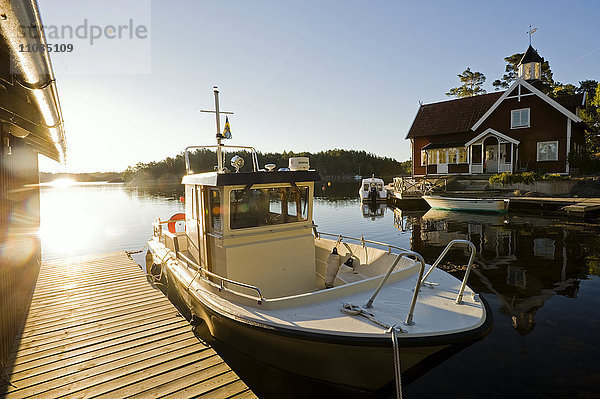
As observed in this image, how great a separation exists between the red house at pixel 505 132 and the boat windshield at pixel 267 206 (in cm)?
2931

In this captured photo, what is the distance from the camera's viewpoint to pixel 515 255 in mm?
12898

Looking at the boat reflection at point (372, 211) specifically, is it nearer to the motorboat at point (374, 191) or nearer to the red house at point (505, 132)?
the motorboat at point (374, 191)

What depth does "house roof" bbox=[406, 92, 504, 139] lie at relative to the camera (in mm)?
33344

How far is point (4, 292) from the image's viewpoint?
16.1 ft

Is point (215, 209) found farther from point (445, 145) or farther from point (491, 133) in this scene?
point (445, 145)

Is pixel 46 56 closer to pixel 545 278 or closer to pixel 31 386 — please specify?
pixel 31 386

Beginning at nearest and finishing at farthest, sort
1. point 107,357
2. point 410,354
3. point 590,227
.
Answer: point 410,354 < point 107,357 < point 590,227

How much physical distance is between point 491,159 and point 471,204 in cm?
1031

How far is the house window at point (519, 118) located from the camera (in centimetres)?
2935

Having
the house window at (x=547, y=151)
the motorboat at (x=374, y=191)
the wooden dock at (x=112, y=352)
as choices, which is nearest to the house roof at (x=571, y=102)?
the house window at (x=547, y=151)

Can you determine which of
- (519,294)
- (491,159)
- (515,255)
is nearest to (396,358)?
(519,294)

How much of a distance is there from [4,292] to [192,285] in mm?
2816

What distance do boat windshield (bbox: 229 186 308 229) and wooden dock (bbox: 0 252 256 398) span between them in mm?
2106

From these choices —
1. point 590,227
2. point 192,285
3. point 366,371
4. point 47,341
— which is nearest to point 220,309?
point 192,285
